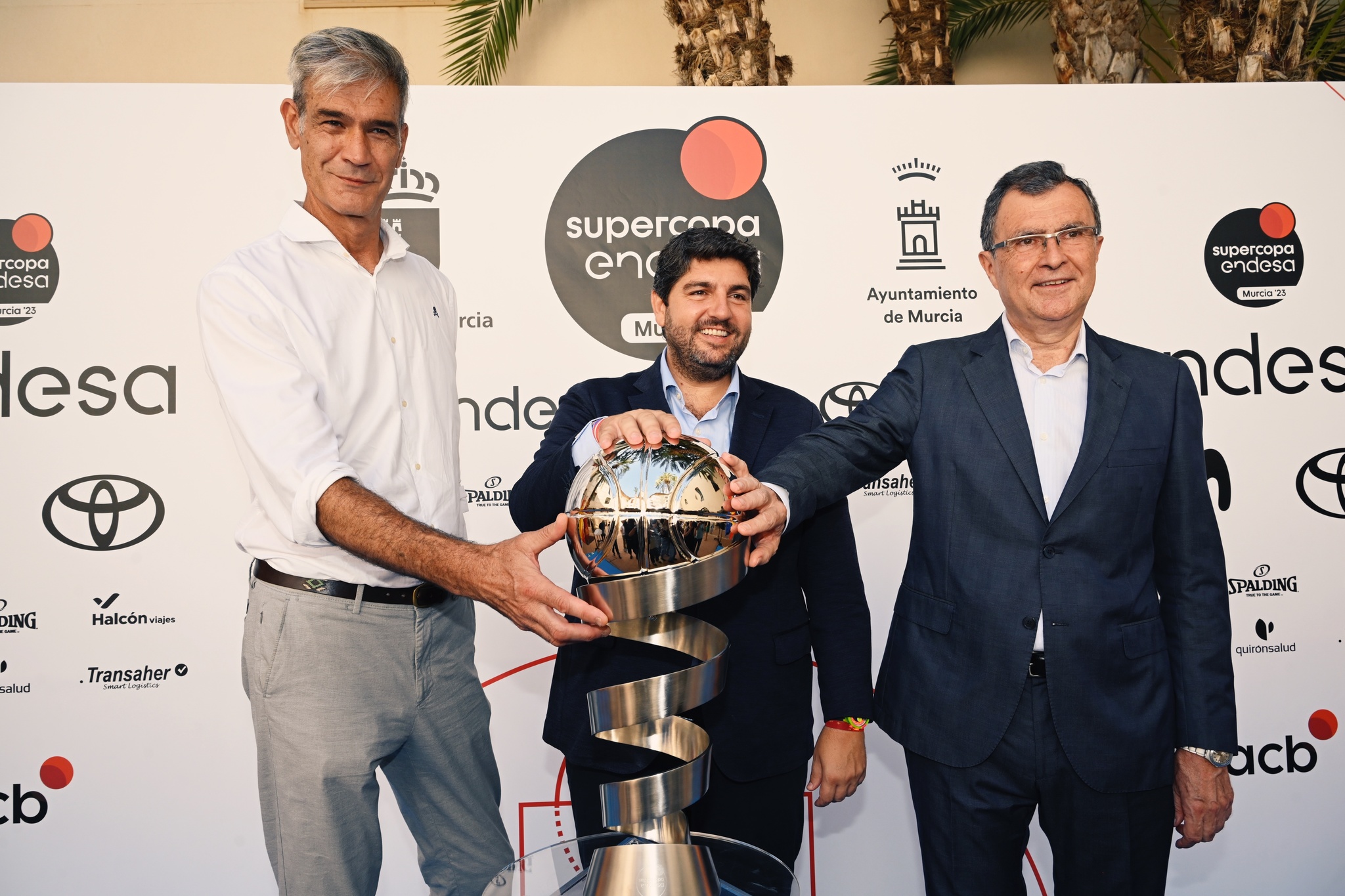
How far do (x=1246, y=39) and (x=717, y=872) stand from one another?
5.42m

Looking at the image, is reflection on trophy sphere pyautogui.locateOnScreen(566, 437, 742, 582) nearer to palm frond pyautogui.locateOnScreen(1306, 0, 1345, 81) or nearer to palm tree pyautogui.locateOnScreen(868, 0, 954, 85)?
palm tree pyautogui.locateOnScreen(868, 0, 954, 85)

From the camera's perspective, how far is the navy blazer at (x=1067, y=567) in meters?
2.12

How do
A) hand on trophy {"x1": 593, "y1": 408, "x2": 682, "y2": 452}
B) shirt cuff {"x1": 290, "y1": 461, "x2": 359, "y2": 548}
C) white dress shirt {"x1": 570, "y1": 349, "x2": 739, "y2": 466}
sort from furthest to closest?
white dress shirt {"x1": 570, "y1": 349, "x2": 739, "y2": 466}
shirt cuff {"x1": 290, "y1": 461, "x2": 359, "y2": 548}
hand on trophy {"x1": 593, "y1": 408, "x2": 682, "y2": 452}

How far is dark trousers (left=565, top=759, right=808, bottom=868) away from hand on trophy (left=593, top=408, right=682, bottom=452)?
944 mm

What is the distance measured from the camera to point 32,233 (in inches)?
137

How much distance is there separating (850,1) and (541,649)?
17.7ft

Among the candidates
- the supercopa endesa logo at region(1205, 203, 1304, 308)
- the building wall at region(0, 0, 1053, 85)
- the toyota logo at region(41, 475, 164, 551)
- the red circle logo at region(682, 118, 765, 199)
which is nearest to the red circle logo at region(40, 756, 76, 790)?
the toyota logo at region(41, 475, 164, 551)

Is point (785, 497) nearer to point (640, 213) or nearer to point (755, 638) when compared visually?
point (755, 638)

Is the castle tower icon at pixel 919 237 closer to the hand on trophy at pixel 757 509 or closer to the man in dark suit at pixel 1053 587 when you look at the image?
the man in dark suit at pixel 1053 587

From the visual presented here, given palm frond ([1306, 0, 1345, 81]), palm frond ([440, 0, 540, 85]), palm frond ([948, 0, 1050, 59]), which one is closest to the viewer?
palm frond ([1306, 0, 1345, 81])

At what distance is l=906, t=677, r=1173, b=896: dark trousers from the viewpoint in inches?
84.0

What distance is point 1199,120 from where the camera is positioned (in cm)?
377

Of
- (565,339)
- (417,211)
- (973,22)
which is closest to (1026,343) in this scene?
(565,339)

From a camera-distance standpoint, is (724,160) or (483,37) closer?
(724,160)
